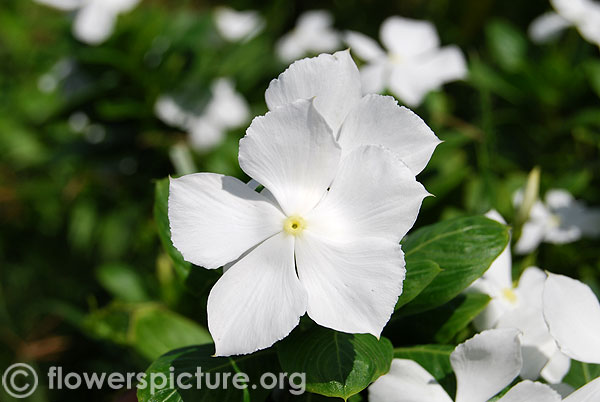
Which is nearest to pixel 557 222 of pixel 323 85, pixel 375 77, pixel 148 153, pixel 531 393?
pixel 375 77

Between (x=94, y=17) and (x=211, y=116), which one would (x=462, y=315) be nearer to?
(x=211, y=116)

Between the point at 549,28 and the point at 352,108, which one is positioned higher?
the point at 352,108

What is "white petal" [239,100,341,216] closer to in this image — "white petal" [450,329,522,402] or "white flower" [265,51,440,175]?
"white flower" [265,51,440,175]

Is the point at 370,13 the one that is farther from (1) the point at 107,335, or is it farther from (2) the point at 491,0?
(1) the point at 107,335

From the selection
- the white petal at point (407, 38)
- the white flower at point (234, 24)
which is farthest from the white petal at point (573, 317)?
the white flower at point (234, 24)

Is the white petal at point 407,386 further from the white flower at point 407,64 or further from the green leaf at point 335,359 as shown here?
the white flower at point 407,64

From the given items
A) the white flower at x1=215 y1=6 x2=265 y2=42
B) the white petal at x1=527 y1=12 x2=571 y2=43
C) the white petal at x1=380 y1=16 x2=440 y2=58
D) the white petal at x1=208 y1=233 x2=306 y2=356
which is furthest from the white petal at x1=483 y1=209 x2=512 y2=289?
the white flower at x1=215 y1=6 x2=265 y2=42

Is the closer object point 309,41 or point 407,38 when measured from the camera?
point 407,38

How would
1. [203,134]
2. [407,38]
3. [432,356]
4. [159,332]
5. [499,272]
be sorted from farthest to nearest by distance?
[203,134] → [407,38] → [159,332] → [499,272] → [432,356]
